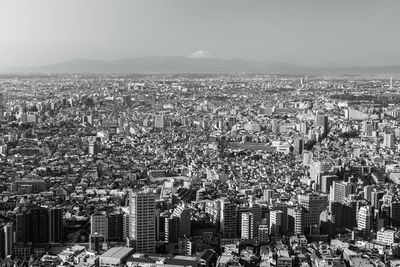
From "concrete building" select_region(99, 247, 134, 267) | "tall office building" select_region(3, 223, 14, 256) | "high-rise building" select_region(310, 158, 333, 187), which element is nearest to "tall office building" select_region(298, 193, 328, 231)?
"high-rise building" select_region(310, 158, 333, 187)

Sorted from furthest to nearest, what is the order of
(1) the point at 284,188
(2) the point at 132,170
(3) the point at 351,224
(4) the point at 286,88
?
(4) the point at 286,88, (2) the point at 132,170, (1) the point at 284,188, (3) the point at 351,224

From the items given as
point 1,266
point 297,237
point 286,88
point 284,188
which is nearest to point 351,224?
point 297,237

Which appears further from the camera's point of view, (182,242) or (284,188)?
(284,188)

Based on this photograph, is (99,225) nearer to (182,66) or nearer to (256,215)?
(256,215)

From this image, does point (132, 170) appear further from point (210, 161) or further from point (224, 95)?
point (224, 95)

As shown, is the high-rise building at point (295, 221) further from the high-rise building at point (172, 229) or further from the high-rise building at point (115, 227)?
the high-rise building at point (115, 227)

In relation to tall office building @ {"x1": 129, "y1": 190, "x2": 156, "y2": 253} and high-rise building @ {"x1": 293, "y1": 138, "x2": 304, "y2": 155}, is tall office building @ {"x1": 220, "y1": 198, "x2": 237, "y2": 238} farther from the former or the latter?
high-rise building @ {"x1": 293, "y1": 138, "x2": 304, "y2": 155}

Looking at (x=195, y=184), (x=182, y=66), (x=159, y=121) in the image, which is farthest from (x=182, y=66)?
(x=195, y=184)
